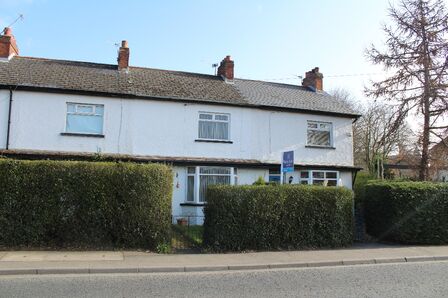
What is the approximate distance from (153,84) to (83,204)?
33.3 feet

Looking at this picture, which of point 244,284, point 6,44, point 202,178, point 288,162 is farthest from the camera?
point 6,44

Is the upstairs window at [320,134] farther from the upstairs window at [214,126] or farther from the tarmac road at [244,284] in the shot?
the tarmac road at [244,284]

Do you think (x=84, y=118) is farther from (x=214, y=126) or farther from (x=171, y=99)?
(x=214, y=126)

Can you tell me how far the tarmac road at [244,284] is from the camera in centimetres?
771

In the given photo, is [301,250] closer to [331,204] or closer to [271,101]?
[331,204]

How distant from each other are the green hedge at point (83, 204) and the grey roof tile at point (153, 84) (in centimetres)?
789

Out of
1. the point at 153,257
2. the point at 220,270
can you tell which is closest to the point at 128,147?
the point at 153,257

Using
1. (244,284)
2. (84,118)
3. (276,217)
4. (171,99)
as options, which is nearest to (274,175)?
(171,99)

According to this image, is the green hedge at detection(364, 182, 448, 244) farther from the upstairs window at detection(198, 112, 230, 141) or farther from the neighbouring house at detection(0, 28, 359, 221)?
the upstairs window at detection(198, 112, 230, 141)

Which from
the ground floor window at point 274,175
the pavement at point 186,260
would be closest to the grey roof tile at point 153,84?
the ground floor window at point 274,175

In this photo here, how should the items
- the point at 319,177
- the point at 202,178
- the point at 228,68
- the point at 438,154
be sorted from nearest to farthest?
the point at 202,178 < the point at 319,177 < the point at 438,154 < the point at 228,68

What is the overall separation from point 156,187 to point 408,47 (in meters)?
16.0

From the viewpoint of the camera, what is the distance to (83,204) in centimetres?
1167

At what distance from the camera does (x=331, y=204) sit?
13.4 meters
